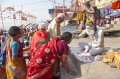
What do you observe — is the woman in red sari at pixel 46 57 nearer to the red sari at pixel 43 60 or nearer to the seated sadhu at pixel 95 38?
the red sari at pixel 43 60

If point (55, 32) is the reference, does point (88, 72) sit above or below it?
below

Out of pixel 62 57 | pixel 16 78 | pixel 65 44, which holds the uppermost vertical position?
pixel 65 44

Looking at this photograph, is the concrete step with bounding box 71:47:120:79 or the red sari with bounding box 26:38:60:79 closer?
the red sari with bounding box 26:38:60:79

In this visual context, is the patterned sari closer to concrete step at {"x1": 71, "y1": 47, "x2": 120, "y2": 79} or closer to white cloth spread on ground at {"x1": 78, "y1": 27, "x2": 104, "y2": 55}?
concrete step at {"x1": 71, "y1": 47, "x2": 120, "y2": 79}

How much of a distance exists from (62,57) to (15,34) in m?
0.97

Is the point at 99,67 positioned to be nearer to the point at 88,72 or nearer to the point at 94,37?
the point at 88,72

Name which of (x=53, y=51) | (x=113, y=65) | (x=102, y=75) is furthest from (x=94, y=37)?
(x=53, y=51)

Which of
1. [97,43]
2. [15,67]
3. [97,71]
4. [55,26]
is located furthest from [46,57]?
[55,26]

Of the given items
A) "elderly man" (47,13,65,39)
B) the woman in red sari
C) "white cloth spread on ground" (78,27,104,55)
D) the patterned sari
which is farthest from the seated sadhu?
the patterned sari

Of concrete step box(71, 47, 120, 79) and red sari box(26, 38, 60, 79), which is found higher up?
red sari box(26, 38, 60, 79)

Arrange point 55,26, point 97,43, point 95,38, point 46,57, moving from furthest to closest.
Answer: point 55,26 → point 95,38 → point 97,43 → point 46,57

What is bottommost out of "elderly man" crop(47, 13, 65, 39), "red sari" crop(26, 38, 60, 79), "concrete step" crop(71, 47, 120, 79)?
"concrete step" crop(71, 47, 120, 79)

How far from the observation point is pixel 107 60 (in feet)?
13.9

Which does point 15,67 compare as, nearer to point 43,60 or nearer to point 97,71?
point 43,60
